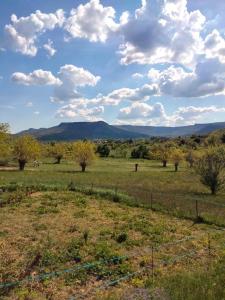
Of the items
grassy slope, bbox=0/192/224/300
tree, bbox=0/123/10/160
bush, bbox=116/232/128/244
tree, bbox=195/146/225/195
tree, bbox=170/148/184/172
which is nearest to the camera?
grassy slope, bbox=0/192/224/300

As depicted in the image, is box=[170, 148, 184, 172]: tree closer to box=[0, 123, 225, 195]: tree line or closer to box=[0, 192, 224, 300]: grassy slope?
box=[0, 123, 225, 195]: tree line

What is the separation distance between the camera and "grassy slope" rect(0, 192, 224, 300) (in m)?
15.7

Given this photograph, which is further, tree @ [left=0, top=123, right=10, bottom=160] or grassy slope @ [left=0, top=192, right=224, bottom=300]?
tree @ [left=0, top=123, right=10, bottom=160]

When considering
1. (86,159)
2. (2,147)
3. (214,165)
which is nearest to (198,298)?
(214,165)

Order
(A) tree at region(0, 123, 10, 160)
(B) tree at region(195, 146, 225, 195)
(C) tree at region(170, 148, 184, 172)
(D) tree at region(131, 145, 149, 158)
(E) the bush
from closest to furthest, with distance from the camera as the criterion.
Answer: (E) the bush → (B) tree at region(195, 146, 225, 195) → (A) tree at region(0, 123, 10, 160) → (C) tree at region(170, 148, 184, 172) → (D) tree at region(131, 145, 149, 158)

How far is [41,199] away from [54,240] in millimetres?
10971

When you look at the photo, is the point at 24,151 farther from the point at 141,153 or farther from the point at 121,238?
the point at 141,153

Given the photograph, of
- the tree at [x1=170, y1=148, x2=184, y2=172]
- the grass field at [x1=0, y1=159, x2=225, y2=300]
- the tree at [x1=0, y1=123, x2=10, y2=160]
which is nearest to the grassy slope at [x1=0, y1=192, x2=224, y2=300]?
the grass field at [x1=0, y1=159, x2=225, y2=300]

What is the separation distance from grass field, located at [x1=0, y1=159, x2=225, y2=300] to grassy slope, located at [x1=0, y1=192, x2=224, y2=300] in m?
0.04

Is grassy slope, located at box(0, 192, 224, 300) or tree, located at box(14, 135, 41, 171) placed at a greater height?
tree, located at box(14, 135, 41, 171)

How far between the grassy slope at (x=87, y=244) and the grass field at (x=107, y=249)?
0.04 m

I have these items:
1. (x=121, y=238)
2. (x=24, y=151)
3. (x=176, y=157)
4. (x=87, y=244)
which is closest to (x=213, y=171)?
(x=121, y=238)

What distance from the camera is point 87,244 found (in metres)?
20.2

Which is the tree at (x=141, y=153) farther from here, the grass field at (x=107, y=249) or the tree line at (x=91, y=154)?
the grass field at (x=107, y=249)
